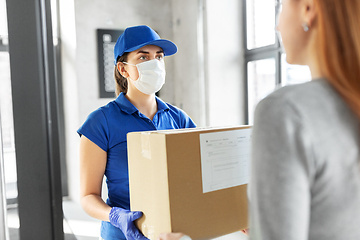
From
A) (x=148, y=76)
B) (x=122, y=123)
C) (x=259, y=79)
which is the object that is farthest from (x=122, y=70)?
(x=259, y=79)

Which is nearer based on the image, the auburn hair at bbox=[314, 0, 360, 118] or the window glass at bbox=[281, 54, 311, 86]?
the auburn hair at bbox=[314, 0, 360, 118]

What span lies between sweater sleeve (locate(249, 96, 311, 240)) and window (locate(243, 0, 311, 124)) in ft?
6.25

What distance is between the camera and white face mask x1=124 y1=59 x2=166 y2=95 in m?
1.26

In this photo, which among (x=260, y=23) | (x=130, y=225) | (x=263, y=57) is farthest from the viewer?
(x=260, y=23)

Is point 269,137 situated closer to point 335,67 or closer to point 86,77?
point 335,67

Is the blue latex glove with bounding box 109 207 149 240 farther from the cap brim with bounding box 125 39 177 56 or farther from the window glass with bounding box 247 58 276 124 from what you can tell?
the window glass with bounding box 247 58 276 124

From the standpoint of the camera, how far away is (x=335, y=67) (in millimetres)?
434

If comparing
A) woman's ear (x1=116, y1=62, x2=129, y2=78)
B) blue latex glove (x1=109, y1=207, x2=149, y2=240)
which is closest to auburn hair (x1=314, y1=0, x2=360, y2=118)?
blue latex glove (x1=109, y1=207, x2=149, y2=240)

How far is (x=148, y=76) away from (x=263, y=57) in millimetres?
1531

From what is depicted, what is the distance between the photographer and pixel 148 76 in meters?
1.26

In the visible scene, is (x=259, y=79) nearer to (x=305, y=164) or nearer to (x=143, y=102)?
(x=143, y=102)

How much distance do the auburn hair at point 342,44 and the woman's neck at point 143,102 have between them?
36.0 inches

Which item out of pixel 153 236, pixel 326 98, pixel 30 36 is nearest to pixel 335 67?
pixel 326 98

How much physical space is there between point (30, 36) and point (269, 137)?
3.03 ft
